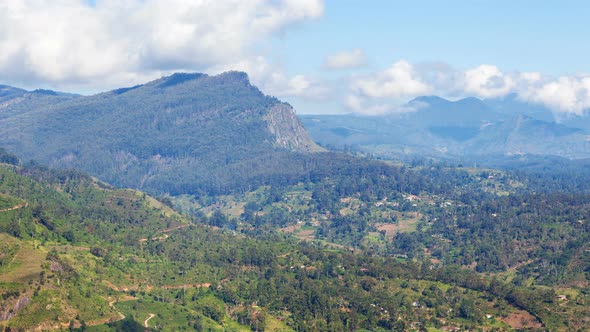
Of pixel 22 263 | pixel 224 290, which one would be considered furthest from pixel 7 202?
pixel 224 290

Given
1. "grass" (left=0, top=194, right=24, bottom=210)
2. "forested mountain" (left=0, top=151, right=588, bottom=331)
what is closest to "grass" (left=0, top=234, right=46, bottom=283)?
"forested mountain" (left=0, top=151, right=588, bottom=331)

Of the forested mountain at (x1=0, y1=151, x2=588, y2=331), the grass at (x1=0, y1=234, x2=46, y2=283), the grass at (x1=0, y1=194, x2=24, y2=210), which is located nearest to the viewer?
the grass at (x1=0, y1=234, x2=46, y2=283)

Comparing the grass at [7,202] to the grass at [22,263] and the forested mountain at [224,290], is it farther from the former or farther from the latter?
the grass at [22,263]

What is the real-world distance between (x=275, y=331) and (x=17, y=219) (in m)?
69.1

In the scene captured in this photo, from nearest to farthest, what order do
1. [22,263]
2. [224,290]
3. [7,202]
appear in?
[22,263] < [224,290] < [7,202]

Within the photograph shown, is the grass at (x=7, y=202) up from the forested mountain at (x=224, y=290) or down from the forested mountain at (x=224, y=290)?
up

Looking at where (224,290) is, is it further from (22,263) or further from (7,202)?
(7,202)

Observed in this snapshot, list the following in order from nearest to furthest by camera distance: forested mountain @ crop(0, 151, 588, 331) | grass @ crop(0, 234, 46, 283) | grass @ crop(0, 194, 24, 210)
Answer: grass @ crop(0, 234, 46, 283), forested mountain @ crop(0, 151, 588, 331), grass @ crop(0, 194, 24, 210)

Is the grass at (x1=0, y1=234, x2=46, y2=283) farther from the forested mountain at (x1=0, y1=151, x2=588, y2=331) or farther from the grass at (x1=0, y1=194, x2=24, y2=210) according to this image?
the grass at (x1=0, y1=194, x2=24, y2=210)

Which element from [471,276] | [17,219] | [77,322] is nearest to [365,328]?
[471,276]

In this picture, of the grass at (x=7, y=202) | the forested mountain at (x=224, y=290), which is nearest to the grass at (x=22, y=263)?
the forested mountain at (x=224, y=290)

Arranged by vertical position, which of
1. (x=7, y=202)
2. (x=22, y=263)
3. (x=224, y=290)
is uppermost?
(x=7, y=202)

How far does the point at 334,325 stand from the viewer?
146250 millimetres

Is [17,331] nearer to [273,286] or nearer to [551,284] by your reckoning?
[273,286]
